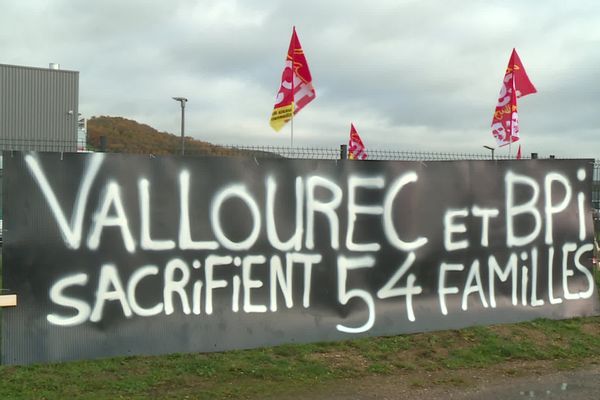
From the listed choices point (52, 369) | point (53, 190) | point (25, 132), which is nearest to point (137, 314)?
point (52, 369)

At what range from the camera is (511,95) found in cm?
1282

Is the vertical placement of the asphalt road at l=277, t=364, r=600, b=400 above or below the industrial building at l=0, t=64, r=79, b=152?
below

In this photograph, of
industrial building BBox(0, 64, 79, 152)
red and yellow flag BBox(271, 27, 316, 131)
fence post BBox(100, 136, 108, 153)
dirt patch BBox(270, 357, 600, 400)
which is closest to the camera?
dirt patch BBox(270, 357, 600, 400)

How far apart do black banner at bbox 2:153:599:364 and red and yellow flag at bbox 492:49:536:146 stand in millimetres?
6655

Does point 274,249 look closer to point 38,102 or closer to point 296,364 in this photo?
point 296,364

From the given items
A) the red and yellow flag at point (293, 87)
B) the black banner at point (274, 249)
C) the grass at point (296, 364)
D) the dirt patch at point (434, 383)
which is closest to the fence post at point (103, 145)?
the black banner at point (274, 249)

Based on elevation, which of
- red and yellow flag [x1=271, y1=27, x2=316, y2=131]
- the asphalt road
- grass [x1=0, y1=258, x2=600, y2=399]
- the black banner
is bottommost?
the asphalt road

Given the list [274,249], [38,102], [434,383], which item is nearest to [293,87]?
[274,249]

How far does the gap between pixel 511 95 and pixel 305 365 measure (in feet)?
32.3

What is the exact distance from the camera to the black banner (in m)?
4.76

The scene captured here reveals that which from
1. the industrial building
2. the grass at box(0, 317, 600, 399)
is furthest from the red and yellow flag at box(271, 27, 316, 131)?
the industrial building

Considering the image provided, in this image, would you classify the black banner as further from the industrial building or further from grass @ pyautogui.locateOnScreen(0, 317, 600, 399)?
the industrial building

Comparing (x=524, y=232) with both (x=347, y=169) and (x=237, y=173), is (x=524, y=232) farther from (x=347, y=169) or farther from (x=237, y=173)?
(x=237, y=173)

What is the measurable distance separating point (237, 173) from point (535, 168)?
10.9 ft
